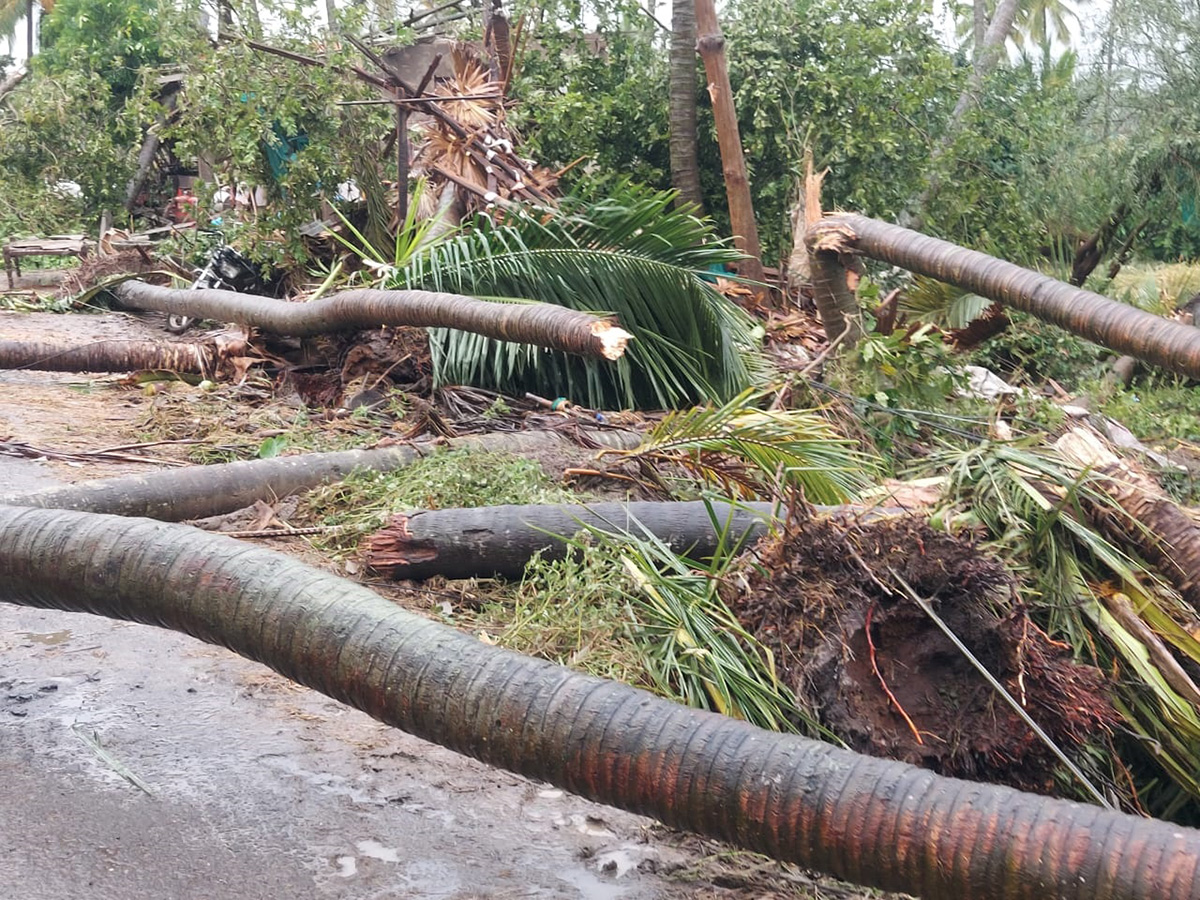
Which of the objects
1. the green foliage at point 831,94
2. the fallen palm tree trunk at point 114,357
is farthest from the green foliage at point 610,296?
the green foliage at point 831,94

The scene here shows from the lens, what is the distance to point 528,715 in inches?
80.8

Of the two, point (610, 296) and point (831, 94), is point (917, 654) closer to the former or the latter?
point (610, 296)

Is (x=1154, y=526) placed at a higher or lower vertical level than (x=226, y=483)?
higher

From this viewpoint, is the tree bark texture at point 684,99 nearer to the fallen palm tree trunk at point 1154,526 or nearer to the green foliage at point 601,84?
the green foliage at point 601,84

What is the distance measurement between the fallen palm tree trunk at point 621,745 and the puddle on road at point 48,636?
46.2 inches

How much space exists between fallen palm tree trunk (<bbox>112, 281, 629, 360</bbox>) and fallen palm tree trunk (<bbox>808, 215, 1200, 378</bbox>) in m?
1.44

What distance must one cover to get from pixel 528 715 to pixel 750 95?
33.9 feet

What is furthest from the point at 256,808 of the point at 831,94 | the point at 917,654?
the point at 831,94

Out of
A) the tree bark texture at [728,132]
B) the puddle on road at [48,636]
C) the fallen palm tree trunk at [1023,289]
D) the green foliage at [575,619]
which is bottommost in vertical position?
the puddle on road at [48,636]

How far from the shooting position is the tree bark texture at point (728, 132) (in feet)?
33.9

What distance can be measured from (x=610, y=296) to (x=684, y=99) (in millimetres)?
4838

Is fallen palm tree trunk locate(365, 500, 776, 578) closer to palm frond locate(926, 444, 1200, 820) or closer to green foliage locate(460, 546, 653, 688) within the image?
green foliage locate(460, 546, 653, 688)

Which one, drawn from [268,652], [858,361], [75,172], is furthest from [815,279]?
[75,172]

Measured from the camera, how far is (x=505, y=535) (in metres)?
4.27
